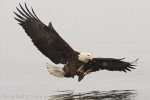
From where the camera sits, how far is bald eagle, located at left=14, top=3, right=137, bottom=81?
16938mm

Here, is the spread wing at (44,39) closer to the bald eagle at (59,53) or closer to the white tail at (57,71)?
the bald eagle at (59,53)

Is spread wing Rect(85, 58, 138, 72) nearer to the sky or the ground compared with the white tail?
nearer to the sky

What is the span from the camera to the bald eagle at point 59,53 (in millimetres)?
16938

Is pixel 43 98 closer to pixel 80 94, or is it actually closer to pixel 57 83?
pixel 80 94

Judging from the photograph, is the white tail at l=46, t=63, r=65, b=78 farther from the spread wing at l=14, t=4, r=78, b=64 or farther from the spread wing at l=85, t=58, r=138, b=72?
the spread wing at l=85, t=58, r=138, b=72

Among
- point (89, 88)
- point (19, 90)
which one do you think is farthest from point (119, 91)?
point (19, 90)

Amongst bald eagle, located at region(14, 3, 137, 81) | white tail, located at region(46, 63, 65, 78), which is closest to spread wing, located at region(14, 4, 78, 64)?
bald eagle, located at region(14, 3, 137, 81)

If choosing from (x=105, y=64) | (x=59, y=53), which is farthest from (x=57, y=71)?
(x=105, y=64)

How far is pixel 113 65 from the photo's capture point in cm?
1738

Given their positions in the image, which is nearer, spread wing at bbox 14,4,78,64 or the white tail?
the white tail

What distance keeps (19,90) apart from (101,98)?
1.84 m

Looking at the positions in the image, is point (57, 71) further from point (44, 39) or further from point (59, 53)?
point (44, 39)

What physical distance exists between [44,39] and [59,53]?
0.39 m

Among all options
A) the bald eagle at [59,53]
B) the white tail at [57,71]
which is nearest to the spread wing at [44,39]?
the bald eagle at [59,53]
